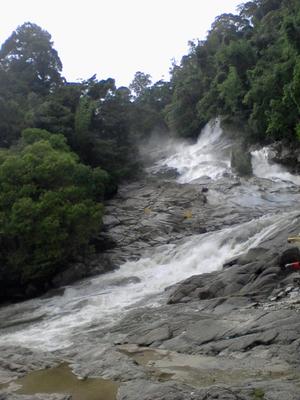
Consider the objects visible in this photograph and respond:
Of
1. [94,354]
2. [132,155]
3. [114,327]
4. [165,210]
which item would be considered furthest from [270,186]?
[94,354]

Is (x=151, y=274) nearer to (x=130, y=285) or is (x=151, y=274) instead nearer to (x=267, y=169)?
(x=130, y=285)

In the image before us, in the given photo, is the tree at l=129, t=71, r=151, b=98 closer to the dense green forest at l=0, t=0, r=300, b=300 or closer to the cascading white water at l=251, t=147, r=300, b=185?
the dense green forest at l=0, t=0, r=300, b=300

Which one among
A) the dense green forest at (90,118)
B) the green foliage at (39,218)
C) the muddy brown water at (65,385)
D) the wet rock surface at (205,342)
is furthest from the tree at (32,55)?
the muddy brown water at (65,385)

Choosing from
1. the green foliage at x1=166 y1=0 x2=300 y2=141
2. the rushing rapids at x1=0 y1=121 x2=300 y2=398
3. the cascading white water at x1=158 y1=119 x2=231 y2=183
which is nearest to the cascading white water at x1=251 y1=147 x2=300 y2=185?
the rushing rapids at x1=0 y1=121 x2=300 y2=398

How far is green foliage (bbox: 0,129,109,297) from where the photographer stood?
68.0 feet

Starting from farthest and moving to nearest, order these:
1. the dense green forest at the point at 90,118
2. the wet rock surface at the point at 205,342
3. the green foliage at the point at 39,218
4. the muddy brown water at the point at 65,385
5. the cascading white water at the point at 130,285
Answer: the dense green forest at the point at 90,118, the green foliage at the point at 39,218, the cascading white water at the point at 130,285, the muddy brown water at the point at 65,385, the wet rock surface at the point at 205,342

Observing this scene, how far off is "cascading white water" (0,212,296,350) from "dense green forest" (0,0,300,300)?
270cm

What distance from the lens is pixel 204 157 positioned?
42562 millimetres

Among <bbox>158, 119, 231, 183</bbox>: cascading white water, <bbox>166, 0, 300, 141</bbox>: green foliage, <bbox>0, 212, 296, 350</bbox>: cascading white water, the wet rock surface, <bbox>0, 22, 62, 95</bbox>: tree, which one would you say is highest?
<bbox>0, 22, 62, 95</bbox>: tree

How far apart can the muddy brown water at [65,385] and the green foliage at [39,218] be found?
35.3ft

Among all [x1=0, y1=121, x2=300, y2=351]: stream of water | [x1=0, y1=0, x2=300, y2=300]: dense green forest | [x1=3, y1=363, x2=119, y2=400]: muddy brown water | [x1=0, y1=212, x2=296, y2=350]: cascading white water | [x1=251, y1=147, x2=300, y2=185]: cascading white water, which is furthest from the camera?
[x1=251, y1=147, x2=300, y2=185]: cascading white water

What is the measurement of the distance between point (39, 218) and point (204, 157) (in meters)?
23.7

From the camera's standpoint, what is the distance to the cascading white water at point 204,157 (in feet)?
124

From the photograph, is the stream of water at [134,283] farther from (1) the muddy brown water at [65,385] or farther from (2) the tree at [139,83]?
(2) the tree at [139,83]
